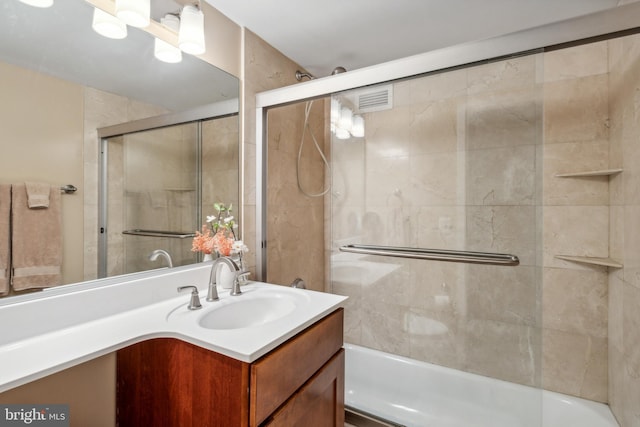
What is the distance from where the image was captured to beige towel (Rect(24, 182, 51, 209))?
93cm

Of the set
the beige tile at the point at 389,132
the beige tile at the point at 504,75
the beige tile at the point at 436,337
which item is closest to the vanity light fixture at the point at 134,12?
the beige tile at the point at 389,132

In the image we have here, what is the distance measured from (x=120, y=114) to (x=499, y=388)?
2.17 metres

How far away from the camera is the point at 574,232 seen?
5.26 ft

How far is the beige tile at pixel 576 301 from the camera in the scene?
61.4 inches

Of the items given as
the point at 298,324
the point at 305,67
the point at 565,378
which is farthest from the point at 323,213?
the point at 565,378

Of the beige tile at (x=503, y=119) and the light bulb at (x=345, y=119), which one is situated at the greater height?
the light bulb at (x=345, y=119)

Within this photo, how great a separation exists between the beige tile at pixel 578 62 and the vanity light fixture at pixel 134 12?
1893 mm

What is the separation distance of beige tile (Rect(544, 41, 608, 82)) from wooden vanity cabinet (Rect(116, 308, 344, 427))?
1833 millimetres

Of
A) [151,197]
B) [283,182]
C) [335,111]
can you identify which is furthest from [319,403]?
[335,111]

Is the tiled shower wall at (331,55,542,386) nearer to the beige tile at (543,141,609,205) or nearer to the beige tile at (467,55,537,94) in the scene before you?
the beige tile at (467,55,537,94)

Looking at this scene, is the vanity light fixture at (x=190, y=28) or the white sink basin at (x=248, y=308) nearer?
the white sink basin at (x=248, y=308)

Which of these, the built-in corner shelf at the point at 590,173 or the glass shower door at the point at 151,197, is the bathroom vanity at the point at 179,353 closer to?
the glass shower door at the point at 151,197

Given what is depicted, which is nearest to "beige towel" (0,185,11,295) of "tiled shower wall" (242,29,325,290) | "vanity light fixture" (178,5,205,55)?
"vanity light fixture" (178,5,205,55)

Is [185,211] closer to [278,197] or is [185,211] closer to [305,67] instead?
[278,197]
